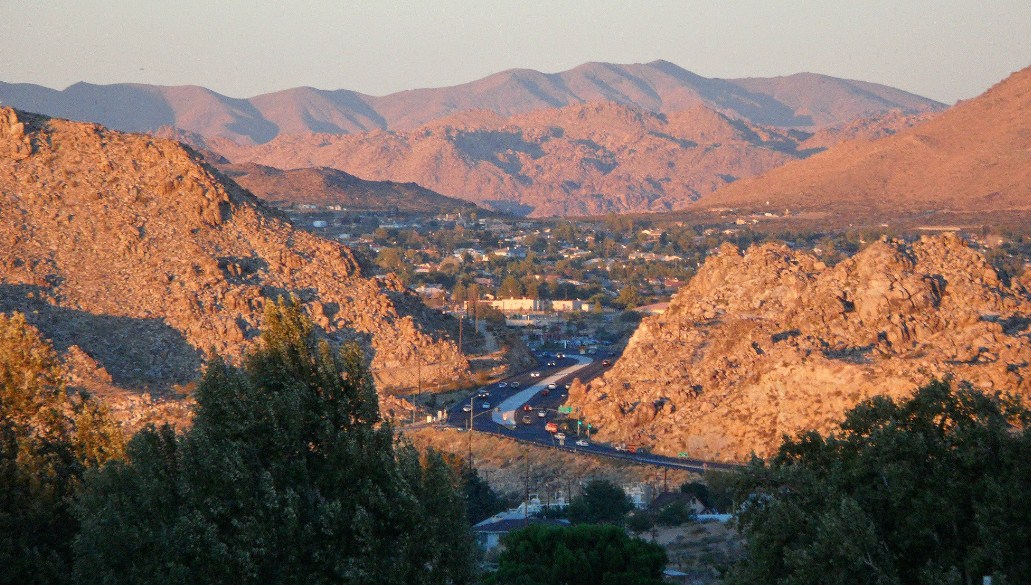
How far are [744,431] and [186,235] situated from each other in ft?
74.5

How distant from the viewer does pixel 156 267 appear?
50.4m

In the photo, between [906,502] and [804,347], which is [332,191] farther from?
[906,502]

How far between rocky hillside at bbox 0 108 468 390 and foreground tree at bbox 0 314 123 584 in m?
24.5

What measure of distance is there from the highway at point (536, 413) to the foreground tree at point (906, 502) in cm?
1854

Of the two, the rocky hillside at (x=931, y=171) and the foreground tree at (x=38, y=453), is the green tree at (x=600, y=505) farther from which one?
the rocky hillside at (x=931, y=171)

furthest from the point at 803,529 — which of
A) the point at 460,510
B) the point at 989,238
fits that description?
the point at 989,238

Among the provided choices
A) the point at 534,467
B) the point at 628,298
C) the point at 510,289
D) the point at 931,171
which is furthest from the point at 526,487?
the point at 931,171

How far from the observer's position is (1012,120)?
158 meters

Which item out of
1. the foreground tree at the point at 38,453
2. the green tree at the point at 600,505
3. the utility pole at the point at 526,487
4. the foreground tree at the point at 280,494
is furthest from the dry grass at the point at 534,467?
the foreground tree at the point at 280,494

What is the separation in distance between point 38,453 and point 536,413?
2818cm

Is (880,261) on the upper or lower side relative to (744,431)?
upper

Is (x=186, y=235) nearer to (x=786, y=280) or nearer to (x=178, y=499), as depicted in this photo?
(x=786, y=280)

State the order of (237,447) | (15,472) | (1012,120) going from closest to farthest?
1. (237,447)
2. (15,472)
3. (1012,120)

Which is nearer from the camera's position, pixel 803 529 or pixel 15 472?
pixel 803 529
